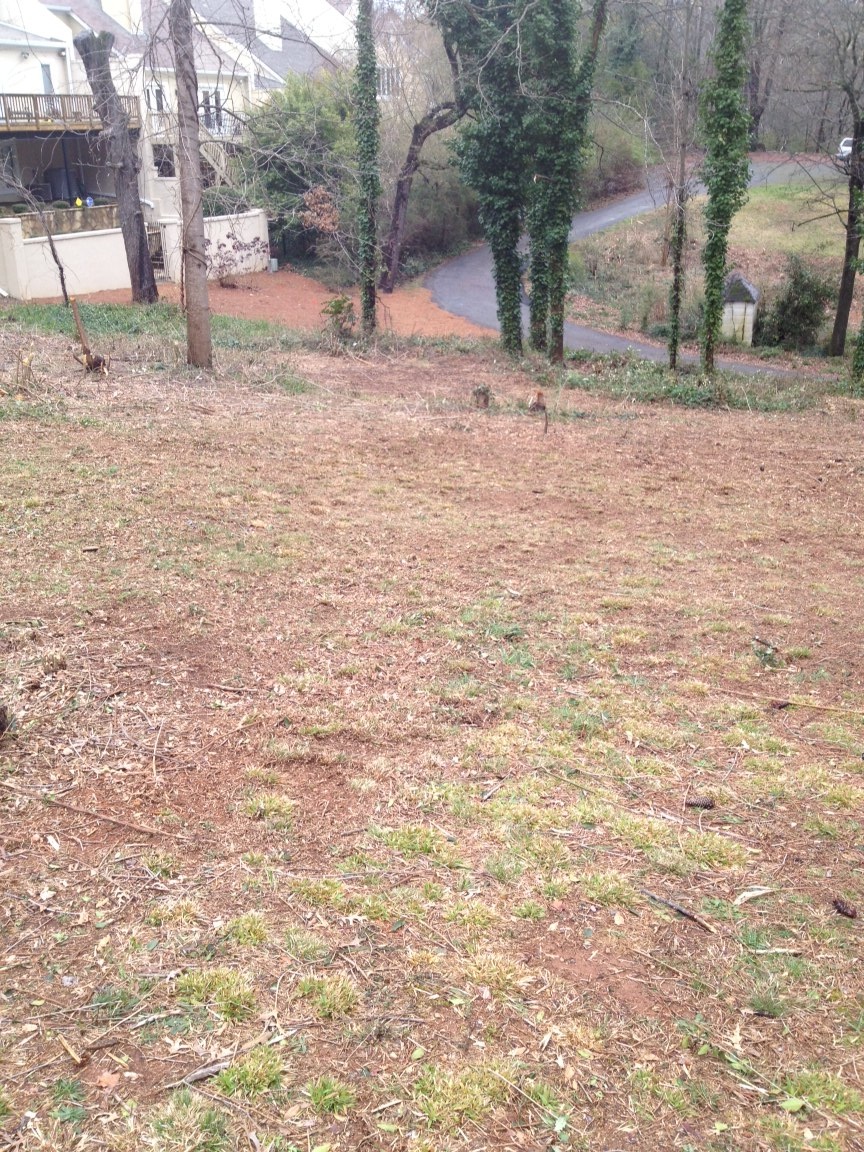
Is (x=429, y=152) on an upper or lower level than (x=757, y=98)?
lower

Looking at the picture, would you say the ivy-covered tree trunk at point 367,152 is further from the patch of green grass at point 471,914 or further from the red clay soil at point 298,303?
the patch of green grass at point 471,914

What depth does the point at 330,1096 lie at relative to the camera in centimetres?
280

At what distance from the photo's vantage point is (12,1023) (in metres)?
3.03

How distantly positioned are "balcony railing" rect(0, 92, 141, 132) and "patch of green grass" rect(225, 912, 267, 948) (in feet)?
93.8

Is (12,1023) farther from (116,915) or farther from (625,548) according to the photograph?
(625,548)

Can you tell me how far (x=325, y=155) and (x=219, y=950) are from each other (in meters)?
12.2

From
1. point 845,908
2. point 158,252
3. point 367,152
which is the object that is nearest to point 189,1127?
point 845,908

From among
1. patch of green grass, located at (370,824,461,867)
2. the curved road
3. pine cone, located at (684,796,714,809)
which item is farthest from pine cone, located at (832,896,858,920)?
the curved road

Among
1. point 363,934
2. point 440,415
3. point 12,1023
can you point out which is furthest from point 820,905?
point 440,415

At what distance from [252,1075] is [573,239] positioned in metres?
36.7

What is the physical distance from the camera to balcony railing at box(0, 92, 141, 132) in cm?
2747

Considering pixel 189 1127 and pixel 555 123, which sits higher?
pixel 555 123

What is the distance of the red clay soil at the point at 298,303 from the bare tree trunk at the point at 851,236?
30.1 ft

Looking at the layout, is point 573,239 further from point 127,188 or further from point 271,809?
point 271,809
